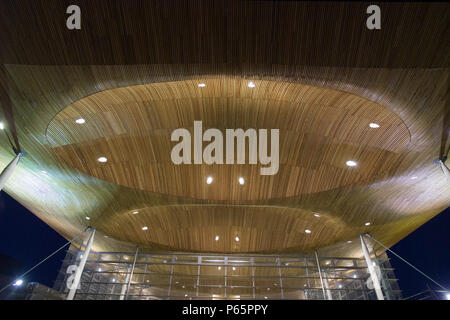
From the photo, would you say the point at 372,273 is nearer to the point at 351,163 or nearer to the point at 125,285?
the point at 351,163

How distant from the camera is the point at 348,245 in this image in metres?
17.0

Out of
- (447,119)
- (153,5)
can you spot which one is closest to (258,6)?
(153,5)

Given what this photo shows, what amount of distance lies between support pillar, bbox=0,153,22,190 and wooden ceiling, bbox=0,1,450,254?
0.41m

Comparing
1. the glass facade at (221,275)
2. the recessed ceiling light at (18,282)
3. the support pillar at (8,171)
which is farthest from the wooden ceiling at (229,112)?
the recessed ceiling light at (18,282)

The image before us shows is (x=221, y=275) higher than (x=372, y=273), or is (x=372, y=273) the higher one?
(x=221, y=275)

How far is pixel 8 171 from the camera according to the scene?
32.8 ft

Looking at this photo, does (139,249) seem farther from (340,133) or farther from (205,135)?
(340,133)

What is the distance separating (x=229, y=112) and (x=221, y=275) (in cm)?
1147

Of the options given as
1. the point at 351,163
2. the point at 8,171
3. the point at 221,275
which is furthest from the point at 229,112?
the point at 221,275

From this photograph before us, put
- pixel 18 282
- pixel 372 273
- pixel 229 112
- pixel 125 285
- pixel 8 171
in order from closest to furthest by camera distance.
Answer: pixel 229 112 < pixel 8 171 < pixel 18 282 < pixel 372 273 < pixel 125 285

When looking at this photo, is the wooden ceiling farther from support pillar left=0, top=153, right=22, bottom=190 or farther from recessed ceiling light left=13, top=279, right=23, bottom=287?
recessed ceiling light left=13, top=279, right=23, bottom=287

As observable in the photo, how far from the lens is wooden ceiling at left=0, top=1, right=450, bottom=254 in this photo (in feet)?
19.2

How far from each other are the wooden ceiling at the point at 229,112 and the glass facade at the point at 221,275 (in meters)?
1.73

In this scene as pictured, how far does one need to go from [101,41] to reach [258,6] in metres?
3.20
